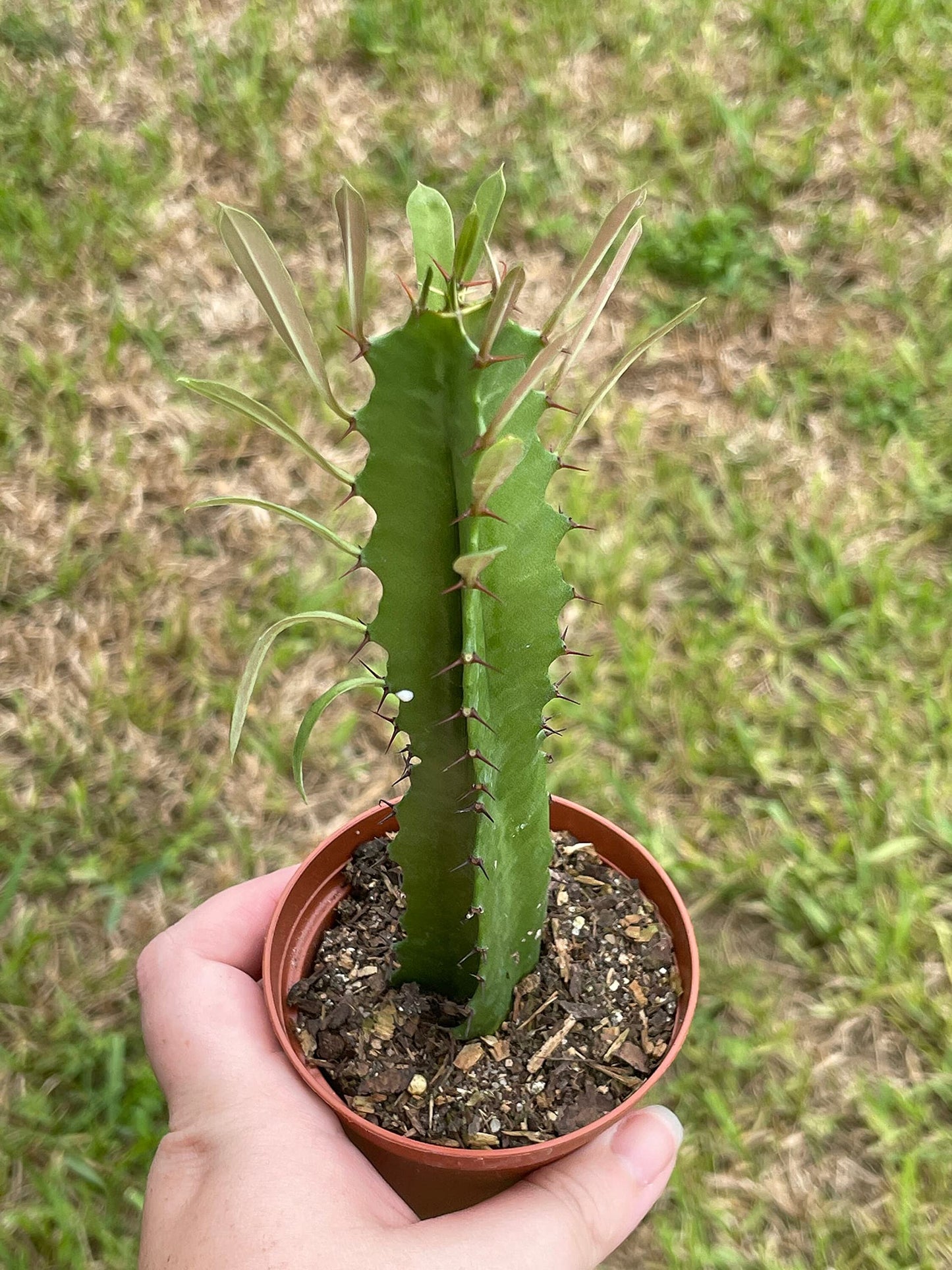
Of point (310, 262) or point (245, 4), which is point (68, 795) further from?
point (245, 4)

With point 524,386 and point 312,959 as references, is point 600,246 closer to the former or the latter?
point 524,386

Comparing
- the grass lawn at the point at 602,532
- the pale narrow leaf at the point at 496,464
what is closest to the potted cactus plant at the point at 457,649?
the pale narrow leaf at the point at 496,464

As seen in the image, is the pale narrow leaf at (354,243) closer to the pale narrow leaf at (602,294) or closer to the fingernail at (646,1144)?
the pale narrow leaf at (602,294)

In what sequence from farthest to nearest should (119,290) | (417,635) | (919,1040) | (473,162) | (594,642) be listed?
(473,162), (119,290), (594,642), (919,1040), (417,635)

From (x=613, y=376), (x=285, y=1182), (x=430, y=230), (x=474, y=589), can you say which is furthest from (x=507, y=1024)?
(x=430, y=230)

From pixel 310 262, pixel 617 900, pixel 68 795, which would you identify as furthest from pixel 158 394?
pixel 617 900

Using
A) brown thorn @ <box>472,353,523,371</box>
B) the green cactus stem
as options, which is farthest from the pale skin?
brown thorn @ <box>472,353,523,371</box>

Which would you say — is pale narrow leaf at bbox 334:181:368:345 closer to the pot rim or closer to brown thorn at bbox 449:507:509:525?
brown thorn at bbox 449:507:509:525
